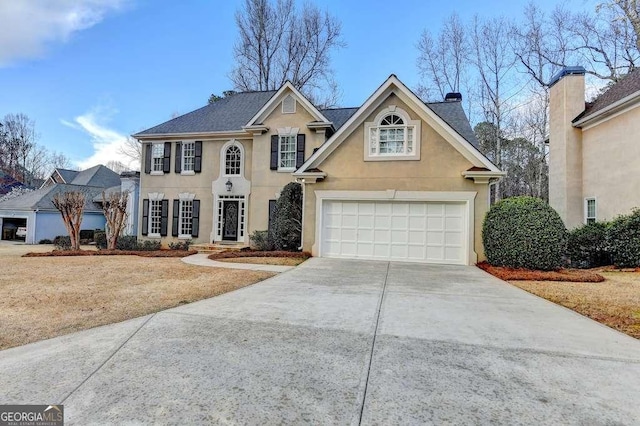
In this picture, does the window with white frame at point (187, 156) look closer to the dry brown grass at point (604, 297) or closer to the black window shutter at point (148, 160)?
the black window shutter at point (148, 160)

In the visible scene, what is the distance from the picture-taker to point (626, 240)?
10.5m

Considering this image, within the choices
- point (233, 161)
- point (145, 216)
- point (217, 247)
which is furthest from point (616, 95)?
point (145, 216)

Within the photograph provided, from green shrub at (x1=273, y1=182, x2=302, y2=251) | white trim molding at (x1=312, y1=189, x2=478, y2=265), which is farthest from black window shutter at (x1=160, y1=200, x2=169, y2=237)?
white trim molding at (x1=312, y1=189, x2=478, y2=265)

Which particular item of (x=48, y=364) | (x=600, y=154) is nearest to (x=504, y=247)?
(x=600, y=154)

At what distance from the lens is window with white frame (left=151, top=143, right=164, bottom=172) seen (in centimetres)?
1752

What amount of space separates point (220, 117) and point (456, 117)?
1158cm

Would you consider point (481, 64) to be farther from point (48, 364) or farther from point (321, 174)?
point (48, 364)

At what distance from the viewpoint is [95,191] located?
27.7 m

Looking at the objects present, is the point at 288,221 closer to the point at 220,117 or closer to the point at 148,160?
the point at 220,117

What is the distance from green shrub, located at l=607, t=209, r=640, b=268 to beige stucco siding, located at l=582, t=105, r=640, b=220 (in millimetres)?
1530

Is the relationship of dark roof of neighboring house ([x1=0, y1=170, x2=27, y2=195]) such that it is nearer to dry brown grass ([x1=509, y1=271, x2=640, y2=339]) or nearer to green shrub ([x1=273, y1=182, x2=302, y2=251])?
green shrub ([x1=273, y1=182, x2=302, y2=251])

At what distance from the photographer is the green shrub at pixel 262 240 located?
13762 millimetres

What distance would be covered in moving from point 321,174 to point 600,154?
11353 millimetres

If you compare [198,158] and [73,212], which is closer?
[73,212]
